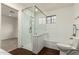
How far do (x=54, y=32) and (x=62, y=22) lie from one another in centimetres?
21

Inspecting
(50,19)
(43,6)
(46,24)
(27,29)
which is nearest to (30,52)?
(27,29)

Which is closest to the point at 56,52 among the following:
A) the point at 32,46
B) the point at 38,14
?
the point at 32,46

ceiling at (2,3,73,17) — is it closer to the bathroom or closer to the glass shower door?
the bathroom

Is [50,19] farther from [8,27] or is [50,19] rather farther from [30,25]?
→ [8,27]

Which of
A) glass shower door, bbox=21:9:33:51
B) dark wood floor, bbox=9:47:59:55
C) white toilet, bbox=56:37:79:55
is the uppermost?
glass shower door, bbox=21:9:33:51

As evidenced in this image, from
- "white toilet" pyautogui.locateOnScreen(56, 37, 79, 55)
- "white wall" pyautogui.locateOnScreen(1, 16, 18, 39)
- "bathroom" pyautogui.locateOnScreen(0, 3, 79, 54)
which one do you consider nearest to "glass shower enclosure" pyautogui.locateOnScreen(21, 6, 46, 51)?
"bathroom" pyautogui.locateOnScreen(0, 3, 79, 54)

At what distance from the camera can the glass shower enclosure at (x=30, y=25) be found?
1360 mm

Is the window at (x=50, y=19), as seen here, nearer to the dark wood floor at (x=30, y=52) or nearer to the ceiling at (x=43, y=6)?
the ceiling at (x=43, y=6)

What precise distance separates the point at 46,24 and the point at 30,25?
30cm

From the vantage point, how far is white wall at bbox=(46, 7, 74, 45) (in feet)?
4.01

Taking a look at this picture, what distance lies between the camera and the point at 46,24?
1.34 m

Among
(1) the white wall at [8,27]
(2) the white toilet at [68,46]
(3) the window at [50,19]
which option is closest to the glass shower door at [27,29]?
(1) the white wall at [8,27]

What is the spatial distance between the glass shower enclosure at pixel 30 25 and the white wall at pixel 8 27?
129 millimetres

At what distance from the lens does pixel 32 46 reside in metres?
1.39
